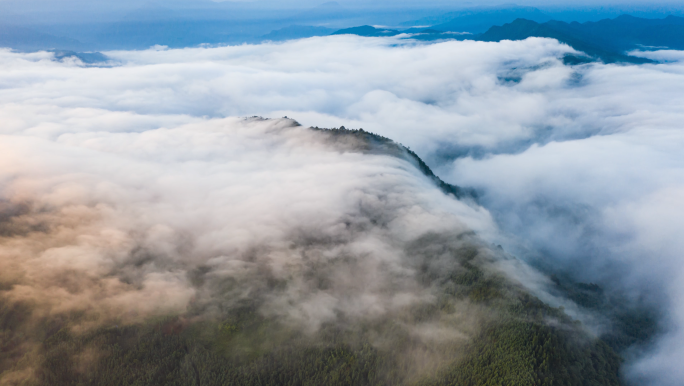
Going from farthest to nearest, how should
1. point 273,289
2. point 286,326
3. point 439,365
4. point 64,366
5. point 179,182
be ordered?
point 179,182 → point 273,289 → point 286,326 → point 64,366 → point 439,365

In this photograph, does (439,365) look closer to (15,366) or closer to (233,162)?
(15,366)

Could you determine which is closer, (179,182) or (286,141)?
(179,182)

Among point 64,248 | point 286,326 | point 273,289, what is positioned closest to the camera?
point 286,326

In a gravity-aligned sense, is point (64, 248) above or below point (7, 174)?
below

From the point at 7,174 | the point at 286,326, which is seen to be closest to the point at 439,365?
the point at 286,326

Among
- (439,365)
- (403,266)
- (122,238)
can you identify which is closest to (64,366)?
(122,238)

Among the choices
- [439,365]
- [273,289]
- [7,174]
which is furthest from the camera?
[7,174]

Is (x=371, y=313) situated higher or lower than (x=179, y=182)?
lower

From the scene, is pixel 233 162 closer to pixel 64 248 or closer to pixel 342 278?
pixel 64 248

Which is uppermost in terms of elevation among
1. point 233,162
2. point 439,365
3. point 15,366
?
point 233,162
